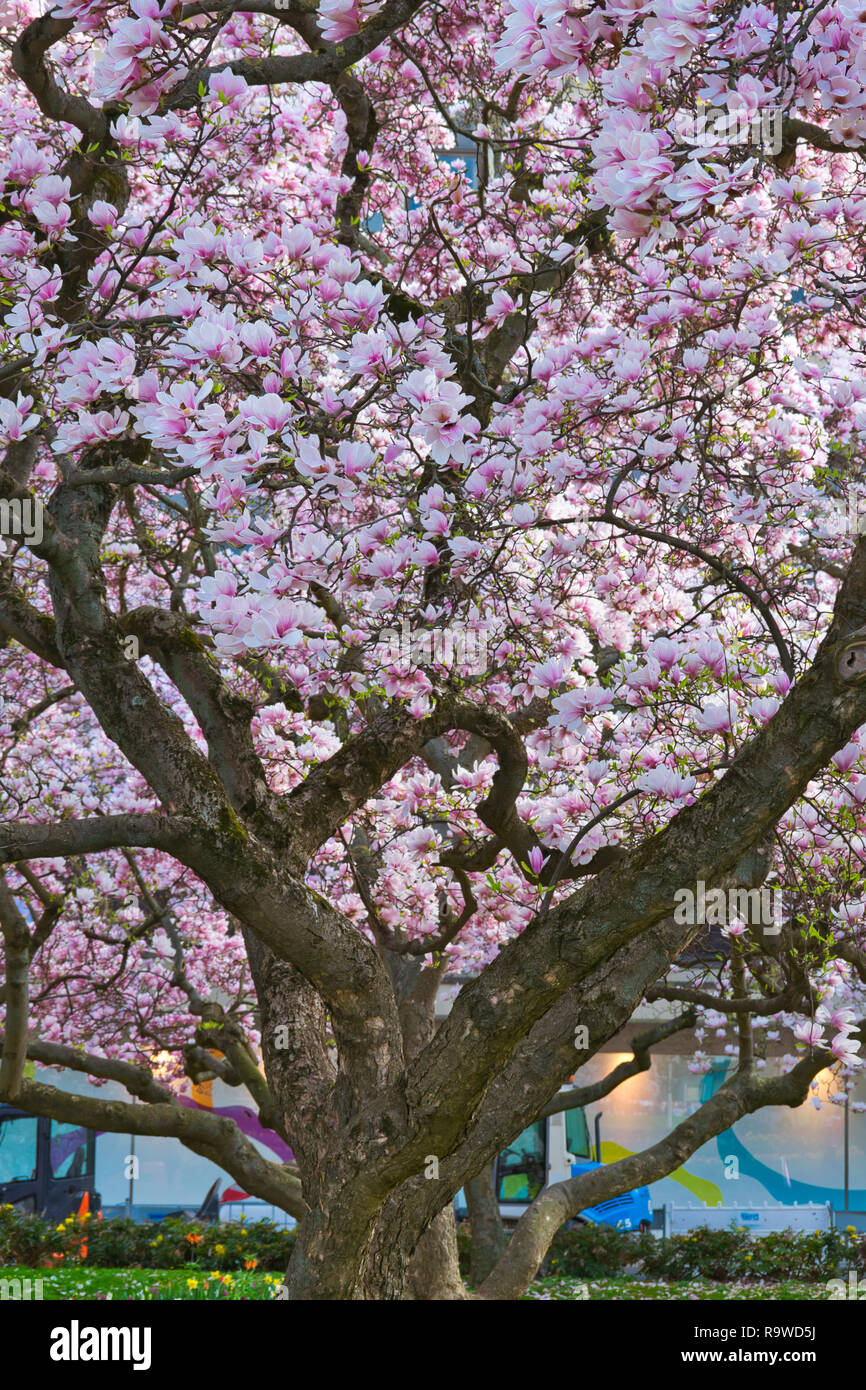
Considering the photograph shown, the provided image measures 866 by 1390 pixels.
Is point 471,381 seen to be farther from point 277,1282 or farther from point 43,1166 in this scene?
point 43,1166

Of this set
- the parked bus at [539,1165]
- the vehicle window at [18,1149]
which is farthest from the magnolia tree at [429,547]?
the vehicle window at [18,1149]

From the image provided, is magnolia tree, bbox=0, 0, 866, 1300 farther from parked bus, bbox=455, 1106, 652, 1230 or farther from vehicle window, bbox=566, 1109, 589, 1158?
vehicle window, bbox=566, 1109, 589, 1158

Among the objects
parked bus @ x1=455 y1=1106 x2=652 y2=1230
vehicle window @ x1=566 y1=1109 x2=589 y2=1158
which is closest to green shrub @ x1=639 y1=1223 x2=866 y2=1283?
parked bus @ x1=455 y1=1106 x2=652 y2=1230

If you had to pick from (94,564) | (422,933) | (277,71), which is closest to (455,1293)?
Answer: (422,933)

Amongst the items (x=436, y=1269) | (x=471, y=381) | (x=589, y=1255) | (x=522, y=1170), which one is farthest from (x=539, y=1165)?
(x=471, y=381)

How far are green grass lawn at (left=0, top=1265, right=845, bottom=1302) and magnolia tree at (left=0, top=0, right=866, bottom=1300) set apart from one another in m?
2.18

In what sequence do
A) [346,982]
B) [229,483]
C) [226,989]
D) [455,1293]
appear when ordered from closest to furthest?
[229,483]
[346,982]
[455,1293]
[226,989]

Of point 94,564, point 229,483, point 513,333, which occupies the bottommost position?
point 229,483

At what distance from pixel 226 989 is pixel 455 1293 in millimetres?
5077

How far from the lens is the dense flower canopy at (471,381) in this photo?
311 cm

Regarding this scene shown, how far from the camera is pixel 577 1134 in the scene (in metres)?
15.6
